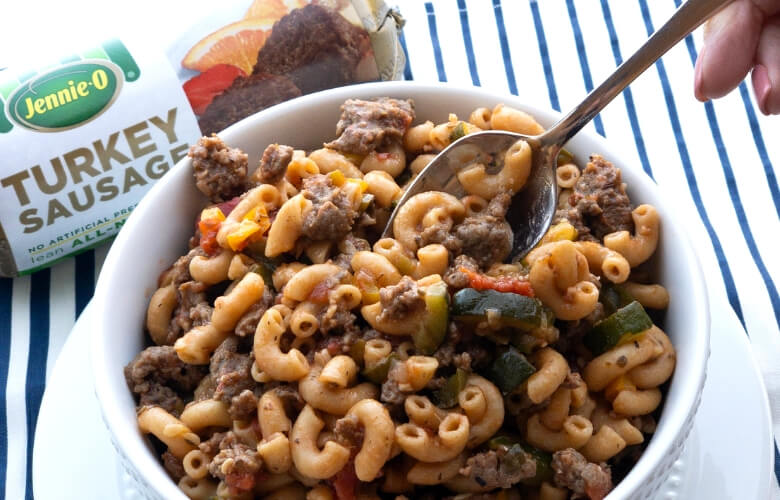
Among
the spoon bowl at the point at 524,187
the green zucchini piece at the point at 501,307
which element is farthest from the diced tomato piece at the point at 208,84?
the green zucchini piece at the point at 501,307

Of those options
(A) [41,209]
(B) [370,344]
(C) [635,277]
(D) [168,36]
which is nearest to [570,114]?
(C) [635,277]

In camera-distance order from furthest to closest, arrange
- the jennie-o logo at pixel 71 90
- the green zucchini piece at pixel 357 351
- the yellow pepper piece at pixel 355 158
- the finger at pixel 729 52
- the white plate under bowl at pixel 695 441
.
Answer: the jennie-o logo at pixel 71 90, the yellow pepper piece at pixel 355 158, the finger at pixel 729 52, the white plate under bowl at pixel 695 441, the green zucchini piece at pixel 357 351

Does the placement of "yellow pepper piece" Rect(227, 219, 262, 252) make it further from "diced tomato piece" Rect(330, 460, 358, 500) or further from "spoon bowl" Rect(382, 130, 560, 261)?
"diced tomato piece" Rect(330, 460, 358, 500)

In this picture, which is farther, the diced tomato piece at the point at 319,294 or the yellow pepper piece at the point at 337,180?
the yellow pepper piece at the point at 337,180


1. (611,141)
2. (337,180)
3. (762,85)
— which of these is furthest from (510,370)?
(611,141)

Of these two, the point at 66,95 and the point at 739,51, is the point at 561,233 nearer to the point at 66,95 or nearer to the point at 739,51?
the point at 739,51

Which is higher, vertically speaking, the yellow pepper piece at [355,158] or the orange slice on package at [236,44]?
the orange slice on package at [236,44]

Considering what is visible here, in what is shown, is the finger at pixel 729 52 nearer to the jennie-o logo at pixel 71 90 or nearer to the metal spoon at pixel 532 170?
the metal spoon at pixel 532 170

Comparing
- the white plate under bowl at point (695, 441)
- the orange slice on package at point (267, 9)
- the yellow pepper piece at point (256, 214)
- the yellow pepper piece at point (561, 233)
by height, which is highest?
the orange slice on package at point (267, 9)
